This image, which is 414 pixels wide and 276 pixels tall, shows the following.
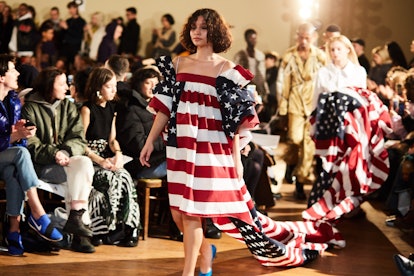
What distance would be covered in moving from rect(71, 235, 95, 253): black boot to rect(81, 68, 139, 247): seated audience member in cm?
16

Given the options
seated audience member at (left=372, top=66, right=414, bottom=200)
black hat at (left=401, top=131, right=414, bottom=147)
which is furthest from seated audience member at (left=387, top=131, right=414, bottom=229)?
seated audience member at (left=372, top=66, right=414, bottom=200)

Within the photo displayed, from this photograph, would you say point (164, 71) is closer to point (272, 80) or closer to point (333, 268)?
point (333, 268)

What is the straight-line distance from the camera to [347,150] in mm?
6414

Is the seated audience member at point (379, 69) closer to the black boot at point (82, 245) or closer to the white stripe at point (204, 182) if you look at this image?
the black boot at point (82, 245)

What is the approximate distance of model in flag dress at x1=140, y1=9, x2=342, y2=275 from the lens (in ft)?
15.3

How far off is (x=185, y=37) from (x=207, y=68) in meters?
0.26

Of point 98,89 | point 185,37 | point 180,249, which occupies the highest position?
point 185,37

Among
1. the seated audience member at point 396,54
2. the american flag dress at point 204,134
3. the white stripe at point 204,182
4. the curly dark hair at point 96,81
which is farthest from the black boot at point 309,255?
the seated audience member at point 396,54

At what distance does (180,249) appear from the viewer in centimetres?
575

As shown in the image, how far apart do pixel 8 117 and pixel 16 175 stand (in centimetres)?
34

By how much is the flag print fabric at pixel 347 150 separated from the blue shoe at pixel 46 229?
1812 millimetres

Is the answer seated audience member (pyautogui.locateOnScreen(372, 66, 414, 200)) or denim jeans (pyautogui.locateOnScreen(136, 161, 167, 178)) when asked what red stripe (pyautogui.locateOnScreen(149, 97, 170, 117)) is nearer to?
denim jeans (pyautogui.locateOnScreen(136, 161, 167, 178))

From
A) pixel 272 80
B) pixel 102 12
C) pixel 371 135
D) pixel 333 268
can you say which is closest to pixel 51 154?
pixel 333 268

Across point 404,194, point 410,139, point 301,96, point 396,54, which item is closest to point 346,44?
point 410,139
